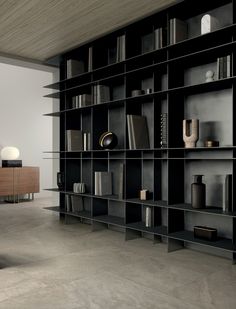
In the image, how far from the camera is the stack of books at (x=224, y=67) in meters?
3.32

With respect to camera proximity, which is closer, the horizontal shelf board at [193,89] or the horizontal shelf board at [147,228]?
the horizontal shelf board at [193,89]

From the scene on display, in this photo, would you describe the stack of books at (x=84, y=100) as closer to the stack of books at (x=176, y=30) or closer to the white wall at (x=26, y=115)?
the stack of books at (x=176, y=30)

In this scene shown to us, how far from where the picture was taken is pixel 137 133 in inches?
168

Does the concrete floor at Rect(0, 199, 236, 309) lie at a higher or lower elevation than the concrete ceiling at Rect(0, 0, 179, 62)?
lower

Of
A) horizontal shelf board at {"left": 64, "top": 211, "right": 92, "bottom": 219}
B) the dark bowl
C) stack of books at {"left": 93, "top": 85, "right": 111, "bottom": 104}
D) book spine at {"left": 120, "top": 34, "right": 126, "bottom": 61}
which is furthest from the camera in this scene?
horizontal shelf board at {"left": 64, "top": 211, "right": 92, "bottom": 219}

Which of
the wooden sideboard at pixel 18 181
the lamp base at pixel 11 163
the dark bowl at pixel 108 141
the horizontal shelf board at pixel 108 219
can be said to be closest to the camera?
the horizontal shelf board at pixel 108 219

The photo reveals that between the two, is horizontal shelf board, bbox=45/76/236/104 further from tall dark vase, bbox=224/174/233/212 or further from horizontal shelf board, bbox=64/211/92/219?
horizontal shelf board, bbox=64/211/92/219

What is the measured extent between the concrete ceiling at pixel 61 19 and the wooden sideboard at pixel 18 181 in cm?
331

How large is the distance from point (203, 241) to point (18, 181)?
18.4 feet

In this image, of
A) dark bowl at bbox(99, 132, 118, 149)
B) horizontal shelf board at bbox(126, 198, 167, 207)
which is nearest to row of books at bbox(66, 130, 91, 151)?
dark bowl at bbox(99, 132, 118, 149)

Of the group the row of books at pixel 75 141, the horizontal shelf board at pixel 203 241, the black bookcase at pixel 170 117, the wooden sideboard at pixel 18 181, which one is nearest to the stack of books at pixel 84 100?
the black bookcase at pixel 170 117

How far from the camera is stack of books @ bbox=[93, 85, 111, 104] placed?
477 cm

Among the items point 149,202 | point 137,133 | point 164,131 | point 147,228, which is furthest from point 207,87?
point 147,228

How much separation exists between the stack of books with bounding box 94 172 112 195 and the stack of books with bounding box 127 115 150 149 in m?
0.80
